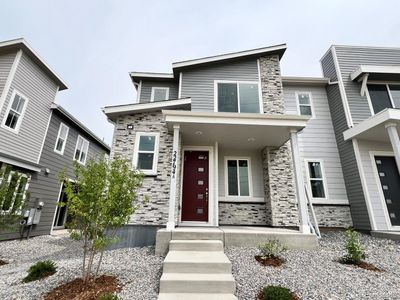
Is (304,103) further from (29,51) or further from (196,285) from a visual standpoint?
(29,51)

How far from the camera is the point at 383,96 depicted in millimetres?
8430

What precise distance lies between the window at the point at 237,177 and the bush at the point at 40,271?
5220 mm

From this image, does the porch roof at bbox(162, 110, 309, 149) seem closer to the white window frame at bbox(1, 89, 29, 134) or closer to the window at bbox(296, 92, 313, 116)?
the window at bbox(296, 92, 313, 116)

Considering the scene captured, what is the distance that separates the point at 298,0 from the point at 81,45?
12025 mm

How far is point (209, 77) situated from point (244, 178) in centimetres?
442

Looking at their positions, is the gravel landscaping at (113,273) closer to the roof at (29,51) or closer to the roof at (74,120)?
the roof at (74,120)

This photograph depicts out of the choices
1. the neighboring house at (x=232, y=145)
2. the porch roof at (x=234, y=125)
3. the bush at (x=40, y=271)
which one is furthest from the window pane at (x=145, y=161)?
the bush at (x=40, y=271)

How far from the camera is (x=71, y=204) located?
3.24m

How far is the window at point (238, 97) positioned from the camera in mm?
7898

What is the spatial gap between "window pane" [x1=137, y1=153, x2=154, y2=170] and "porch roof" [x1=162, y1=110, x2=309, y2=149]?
45.2 inches

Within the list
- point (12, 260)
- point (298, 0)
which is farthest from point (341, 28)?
point (12, 260)

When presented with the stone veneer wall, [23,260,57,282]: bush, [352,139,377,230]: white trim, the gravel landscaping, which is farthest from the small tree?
[352,139,377,230]: white trim

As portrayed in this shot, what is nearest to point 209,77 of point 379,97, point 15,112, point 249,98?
point 249,98

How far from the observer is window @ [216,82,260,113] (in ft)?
25.9
